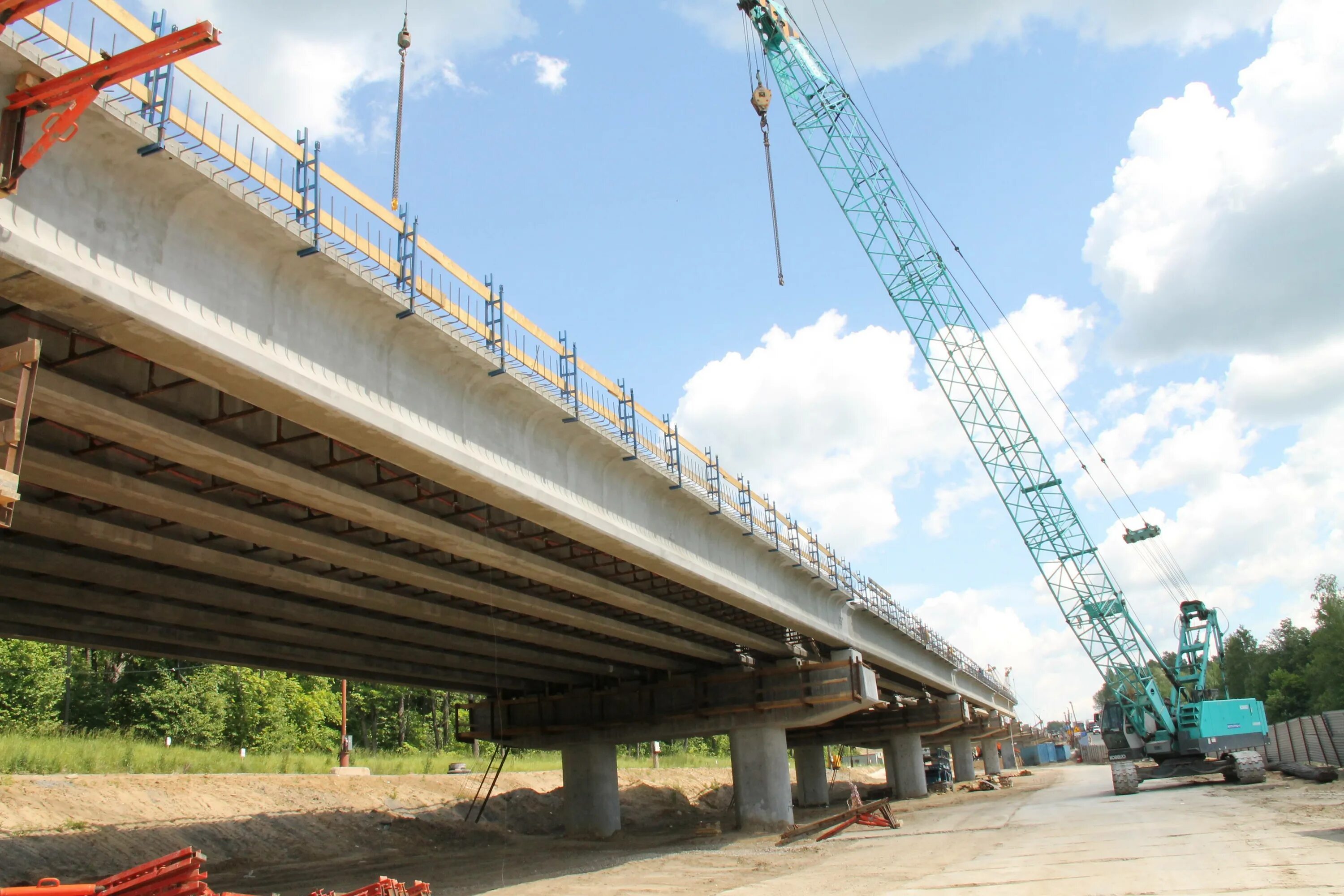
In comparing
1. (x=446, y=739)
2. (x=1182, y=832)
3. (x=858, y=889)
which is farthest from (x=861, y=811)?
(x=446, y=739)

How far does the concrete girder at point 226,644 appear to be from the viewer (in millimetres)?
17953

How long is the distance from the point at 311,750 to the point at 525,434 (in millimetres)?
51156

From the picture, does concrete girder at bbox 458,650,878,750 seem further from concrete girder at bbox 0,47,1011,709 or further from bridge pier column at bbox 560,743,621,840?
concrete girder at bbox 0,47,1011,709

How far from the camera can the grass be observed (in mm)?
27125

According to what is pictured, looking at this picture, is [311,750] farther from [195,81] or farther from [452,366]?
[195,81]

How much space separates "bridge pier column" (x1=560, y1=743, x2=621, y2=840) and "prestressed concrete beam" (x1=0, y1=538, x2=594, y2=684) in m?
6.15

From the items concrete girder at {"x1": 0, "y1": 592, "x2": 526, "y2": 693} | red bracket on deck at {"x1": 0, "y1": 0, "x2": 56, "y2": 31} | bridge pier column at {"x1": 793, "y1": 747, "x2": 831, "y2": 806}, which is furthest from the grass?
red bracket on deck at {"x1": 0, "y1": 0, "x2": 56, "y2": 31}

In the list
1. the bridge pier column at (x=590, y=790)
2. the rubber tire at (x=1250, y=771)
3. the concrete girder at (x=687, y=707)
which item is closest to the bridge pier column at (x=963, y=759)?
A: the rubber tire at (x=1250, y=771)

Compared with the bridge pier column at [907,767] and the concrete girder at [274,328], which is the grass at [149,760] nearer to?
the concrete girder at [274,328]

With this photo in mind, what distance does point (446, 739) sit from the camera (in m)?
73.4

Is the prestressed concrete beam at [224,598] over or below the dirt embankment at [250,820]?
over

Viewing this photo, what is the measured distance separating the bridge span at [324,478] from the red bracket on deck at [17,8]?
0.33 m

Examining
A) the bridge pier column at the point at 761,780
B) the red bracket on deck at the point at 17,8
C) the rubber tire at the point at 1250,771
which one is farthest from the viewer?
the rubber tire at the point at 1250,771

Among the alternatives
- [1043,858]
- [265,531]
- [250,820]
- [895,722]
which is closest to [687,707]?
[250,820]
